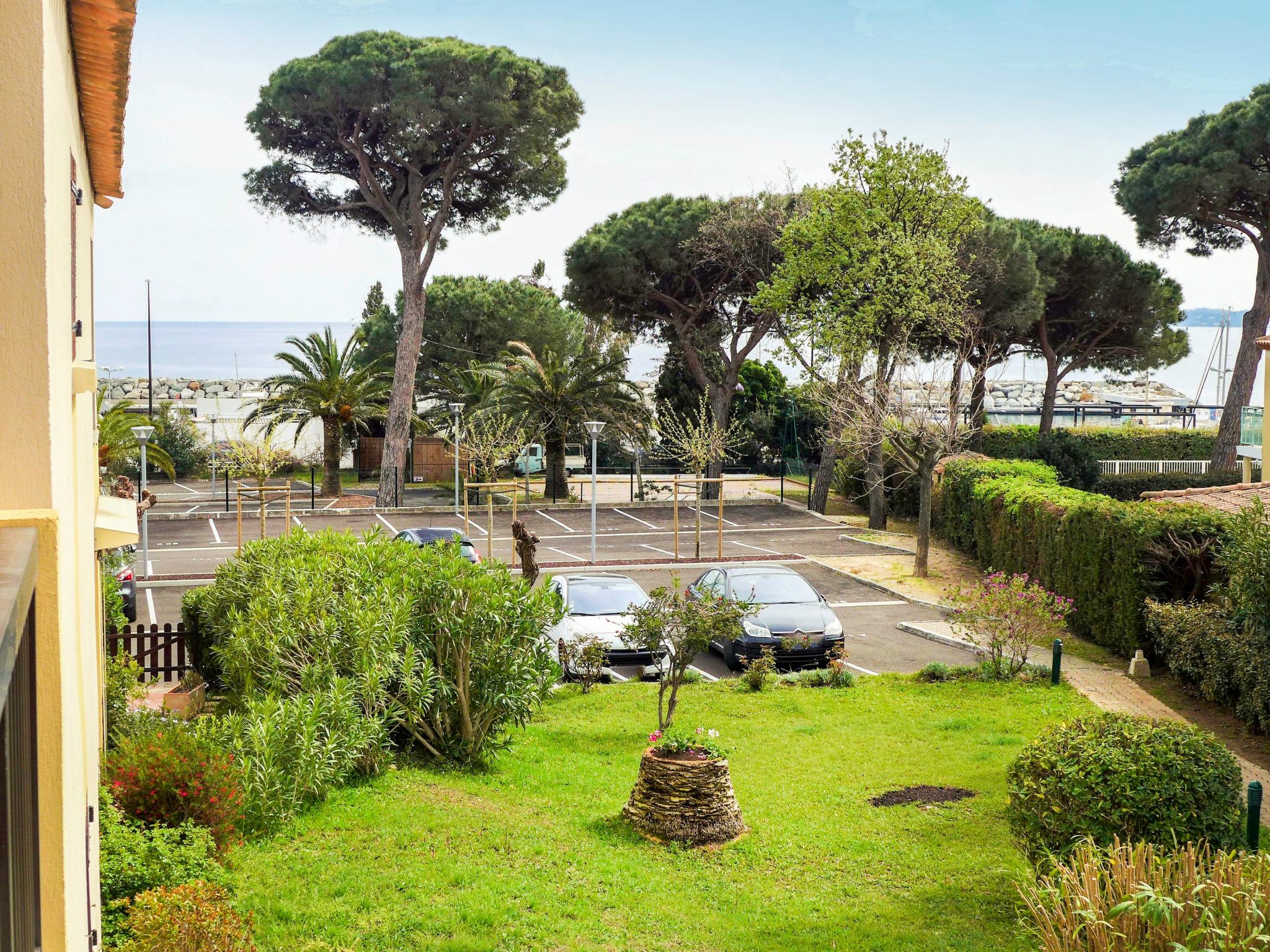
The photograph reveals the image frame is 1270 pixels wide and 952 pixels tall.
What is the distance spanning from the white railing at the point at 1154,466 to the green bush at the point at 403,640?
36.7 meters

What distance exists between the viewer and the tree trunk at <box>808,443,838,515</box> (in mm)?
36250

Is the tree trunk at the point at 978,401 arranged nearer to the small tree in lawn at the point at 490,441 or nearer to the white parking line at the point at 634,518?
the white parking line at the point at 634,518

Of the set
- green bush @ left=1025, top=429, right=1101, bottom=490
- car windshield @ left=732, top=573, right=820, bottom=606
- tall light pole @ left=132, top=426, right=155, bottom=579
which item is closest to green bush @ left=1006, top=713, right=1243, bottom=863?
car windshield @ left=732, top=573, right=820, bottom=606

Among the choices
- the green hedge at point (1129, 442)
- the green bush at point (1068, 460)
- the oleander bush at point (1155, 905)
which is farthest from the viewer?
the green hedge at point (1129, 442)

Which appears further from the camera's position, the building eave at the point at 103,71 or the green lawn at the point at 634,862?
the green lawn at the point at 634,862

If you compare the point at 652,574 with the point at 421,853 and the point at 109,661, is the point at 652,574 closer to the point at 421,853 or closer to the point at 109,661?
the point at 109,661

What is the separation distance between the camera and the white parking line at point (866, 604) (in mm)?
22297

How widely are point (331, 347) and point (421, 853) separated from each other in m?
33.4

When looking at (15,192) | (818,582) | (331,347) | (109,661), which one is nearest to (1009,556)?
(818,582)

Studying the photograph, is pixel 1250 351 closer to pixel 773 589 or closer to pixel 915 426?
pixel 915 426

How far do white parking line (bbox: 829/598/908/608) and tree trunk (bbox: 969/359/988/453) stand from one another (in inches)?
374

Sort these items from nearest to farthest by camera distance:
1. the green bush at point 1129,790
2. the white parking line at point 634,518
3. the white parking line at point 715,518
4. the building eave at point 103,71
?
the building eave at point 103,71, the green bush at point 1129,790, the white parking line at point 634,518, the white parking line at point 715,518

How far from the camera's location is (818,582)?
24.8 m

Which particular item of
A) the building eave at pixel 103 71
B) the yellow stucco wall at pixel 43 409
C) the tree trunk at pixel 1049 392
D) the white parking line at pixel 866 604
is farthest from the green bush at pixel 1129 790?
the tree trunk at pixel 1049 392
